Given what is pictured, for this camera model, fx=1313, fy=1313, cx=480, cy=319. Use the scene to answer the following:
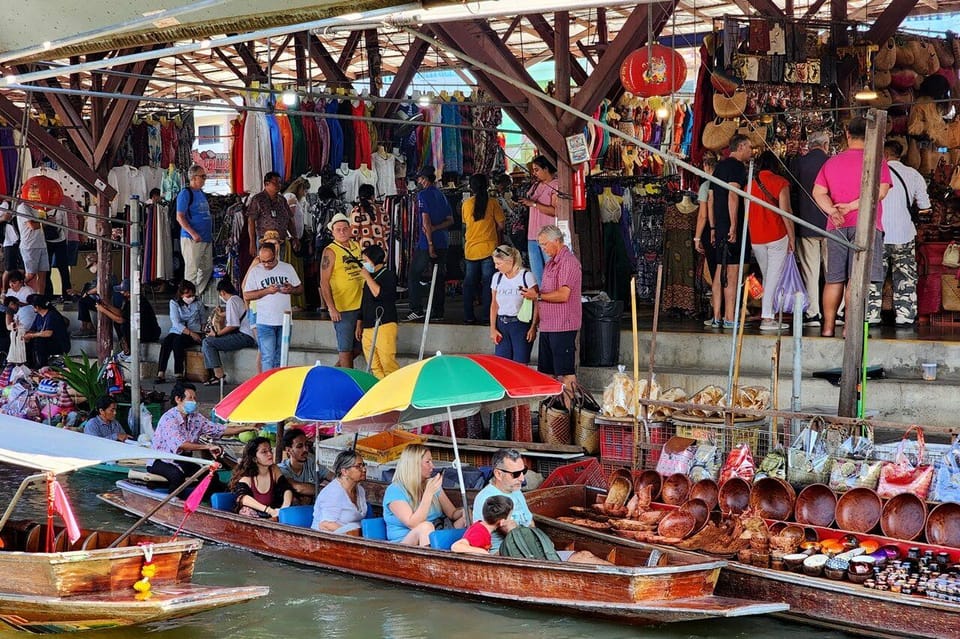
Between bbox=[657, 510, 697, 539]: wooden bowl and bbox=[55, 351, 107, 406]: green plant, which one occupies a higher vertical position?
bbox=[55, 351, 107, 406]: green plant

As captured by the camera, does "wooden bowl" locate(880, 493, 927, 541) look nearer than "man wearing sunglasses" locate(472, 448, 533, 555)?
Yes

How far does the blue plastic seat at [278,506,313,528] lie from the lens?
9.90 m

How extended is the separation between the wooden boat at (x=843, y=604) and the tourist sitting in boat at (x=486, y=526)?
0.88 m

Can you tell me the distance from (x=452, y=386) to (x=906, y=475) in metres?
2.96

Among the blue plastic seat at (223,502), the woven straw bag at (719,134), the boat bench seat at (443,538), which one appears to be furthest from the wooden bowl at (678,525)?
the woven straw bag at (719,134)

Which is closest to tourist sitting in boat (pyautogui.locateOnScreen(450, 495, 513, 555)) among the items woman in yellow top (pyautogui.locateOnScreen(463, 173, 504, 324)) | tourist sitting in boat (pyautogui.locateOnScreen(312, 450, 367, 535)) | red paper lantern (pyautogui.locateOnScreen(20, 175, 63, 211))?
tourist sitting in boat (pyautogui.locateOnScreen(312, 450, 367, 535))

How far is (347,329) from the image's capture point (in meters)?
13.2

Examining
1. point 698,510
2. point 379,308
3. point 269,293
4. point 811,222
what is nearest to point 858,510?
point 698,510

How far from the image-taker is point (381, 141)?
16.6 m

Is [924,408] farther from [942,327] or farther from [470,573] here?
[470,573]

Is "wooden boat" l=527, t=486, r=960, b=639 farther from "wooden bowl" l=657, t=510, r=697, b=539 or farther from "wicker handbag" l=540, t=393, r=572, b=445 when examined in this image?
"wicker handbag" l=540, t=393, r=572, b=445

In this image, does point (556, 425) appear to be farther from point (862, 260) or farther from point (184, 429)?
point (184, 429)

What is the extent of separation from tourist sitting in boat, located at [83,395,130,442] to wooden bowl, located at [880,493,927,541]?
7.75 meters

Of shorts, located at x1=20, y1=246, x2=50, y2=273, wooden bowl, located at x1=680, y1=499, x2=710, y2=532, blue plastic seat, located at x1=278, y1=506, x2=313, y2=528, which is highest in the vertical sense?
shorts, located at x1=20, y1=246, x2=50, y2=273
